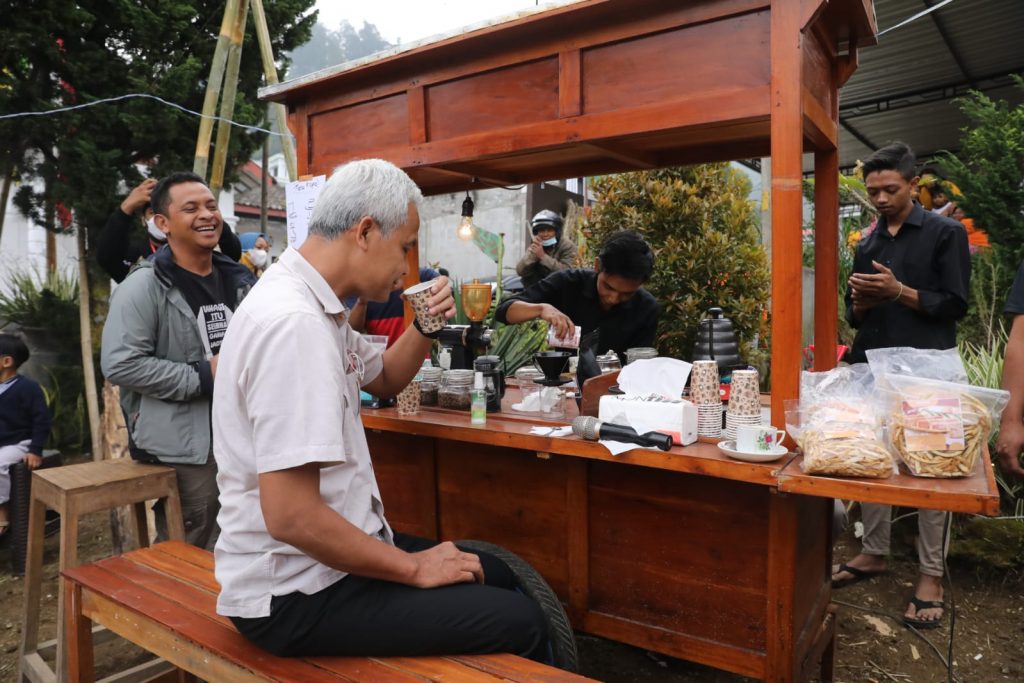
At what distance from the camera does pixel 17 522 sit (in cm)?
441

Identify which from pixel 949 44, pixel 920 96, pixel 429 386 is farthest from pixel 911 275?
pixel 920 96

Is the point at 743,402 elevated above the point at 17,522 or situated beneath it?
elevated above

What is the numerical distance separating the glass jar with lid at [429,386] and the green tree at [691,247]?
10.9ft

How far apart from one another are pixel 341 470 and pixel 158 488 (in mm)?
1626

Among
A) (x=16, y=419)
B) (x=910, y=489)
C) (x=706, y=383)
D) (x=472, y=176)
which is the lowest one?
(x=16, y=419)

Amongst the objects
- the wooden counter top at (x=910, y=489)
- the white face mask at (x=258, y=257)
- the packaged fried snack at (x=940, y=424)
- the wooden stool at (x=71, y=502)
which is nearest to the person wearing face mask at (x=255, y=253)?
the white face mask at (x=258, y=257)

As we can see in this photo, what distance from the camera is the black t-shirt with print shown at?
299 cm

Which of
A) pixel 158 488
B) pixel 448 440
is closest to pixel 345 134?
pixel 448 440

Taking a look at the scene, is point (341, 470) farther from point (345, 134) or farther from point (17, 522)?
point (17, 522)

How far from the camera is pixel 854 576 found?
382 cm

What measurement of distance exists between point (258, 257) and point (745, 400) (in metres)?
6.07

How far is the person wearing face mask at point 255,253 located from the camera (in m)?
7.03

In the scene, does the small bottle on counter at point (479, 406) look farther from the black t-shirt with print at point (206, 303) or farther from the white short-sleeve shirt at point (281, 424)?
the black t-shirt with print at point (206, 303)

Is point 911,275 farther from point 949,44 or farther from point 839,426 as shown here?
point 949,44
